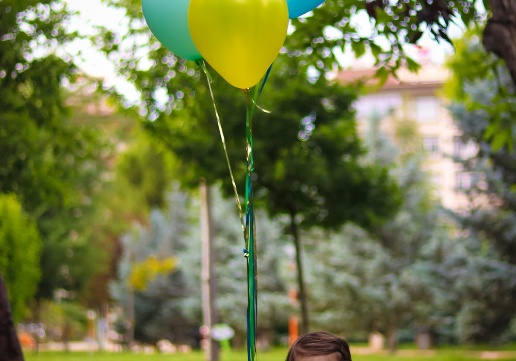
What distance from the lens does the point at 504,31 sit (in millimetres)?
5695

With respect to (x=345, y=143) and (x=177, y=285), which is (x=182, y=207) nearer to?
(x=177, y=285)

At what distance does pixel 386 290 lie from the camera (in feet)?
84.7

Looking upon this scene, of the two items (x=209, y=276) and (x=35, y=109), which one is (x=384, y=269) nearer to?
(x=209, y=276)

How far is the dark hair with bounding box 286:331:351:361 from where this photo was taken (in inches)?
120

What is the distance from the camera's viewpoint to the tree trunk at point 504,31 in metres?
5.67

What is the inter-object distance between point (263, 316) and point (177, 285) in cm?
367

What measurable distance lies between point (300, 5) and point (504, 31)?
1.23 meters

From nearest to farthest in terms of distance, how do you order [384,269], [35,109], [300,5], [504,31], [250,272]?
[250,272]
[300,5]
[504,31]
[35,109]
[384,269]

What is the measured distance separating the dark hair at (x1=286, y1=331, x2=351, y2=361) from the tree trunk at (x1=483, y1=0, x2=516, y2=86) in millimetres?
3193

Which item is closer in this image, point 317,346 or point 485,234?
point 317,346

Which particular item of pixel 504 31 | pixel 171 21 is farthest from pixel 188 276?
pixel 171 21

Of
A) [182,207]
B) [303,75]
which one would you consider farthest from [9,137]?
[182,207]

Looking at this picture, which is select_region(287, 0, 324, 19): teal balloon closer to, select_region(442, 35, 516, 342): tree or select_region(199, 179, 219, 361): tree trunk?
select_region(199, 179, 219, 361): tree trunk

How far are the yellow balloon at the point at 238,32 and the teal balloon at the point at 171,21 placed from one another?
0.18 m
